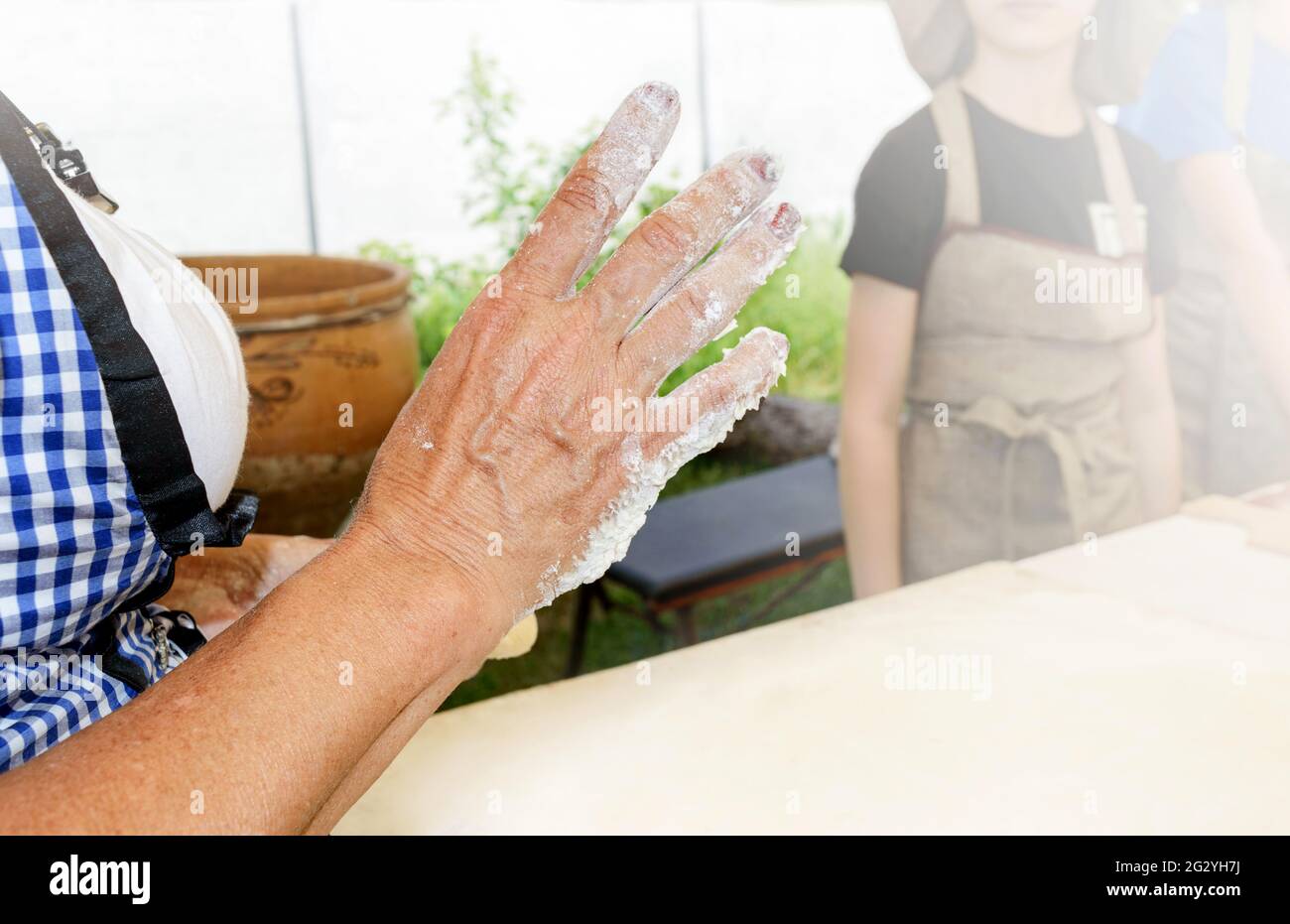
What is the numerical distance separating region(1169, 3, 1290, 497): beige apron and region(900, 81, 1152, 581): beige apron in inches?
7.8

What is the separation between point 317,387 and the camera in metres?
2.43

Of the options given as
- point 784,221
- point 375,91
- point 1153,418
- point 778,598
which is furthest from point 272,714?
point 375,91

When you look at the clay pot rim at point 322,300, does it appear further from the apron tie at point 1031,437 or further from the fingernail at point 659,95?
the fingernail at point 659,95

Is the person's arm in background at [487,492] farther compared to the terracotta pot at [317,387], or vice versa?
the terracotta pot at [317,387]

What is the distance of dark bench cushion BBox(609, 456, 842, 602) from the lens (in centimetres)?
246

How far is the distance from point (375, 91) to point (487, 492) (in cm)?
354

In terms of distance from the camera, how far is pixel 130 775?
608mm

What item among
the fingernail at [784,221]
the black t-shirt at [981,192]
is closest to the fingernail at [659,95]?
the fingernail at [784,221]

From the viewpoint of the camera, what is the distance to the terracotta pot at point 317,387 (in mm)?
2367

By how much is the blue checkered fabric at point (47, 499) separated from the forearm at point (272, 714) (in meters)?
0.08

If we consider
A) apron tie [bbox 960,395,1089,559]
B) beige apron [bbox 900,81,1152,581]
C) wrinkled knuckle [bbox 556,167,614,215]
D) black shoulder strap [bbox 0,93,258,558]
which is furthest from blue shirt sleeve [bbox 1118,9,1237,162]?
black shoulder strap [bbox 0,93,258,558]

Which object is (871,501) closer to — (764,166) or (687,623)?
(687,623)

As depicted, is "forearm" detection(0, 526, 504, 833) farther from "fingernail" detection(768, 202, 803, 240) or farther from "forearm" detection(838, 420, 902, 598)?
"forearm" detection(838, 420, 902, 598)
